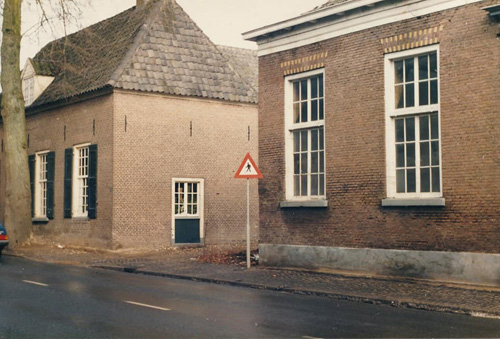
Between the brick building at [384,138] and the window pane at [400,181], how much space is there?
3 centimetres

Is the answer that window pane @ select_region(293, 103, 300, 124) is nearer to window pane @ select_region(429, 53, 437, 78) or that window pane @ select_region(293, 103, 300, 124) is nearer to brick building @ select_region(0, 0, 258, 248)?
window pane @ select_region(429, 53, 437, 78)

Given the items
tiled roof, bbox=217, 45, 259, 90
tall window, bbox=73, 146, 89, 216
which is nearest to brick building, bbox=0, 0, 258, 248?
tall window, bbox=73, 146, 89, 216

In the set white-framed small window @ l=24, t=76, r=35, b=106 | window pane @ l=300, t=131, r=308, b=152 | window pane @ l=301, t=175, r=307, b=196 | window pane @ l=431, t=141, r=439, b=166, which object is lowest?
window pane @ l=301, t=175, r=307, b=196

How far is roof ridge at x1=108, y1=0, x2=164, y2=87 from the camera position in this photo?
23641mm

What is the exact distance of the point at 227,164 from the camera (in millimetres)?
26297

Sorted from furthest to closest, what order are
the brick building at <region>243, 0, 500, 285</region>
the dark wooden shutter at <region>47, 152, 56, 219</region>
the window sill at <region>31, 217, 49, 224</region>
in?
1. the window sill at <region>31, 217, 49, 224</region>
2. the dark wooden shutter at <region>47, 152, 56, 219</region>
3. the brick building at <region>243, 0, 500, 285</region>

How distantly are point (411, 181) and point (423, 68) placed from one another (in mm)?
2319

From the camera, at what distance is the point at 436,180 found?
559 inches

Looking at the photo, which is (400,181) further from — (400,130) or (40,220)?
(40,220)

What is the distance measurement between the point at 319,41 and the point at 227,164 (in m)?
10.3

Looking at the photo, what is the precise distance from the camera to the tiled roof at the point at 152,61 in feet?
80.0

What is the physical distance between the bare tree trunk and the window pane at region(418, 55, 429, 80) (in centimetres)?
1427

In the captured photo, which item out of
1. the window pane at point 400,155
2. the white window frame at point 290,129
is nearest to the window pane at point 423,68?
the window pane at point 400,155

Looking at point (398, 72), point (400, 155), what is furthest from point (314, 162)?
point (398, 72)
